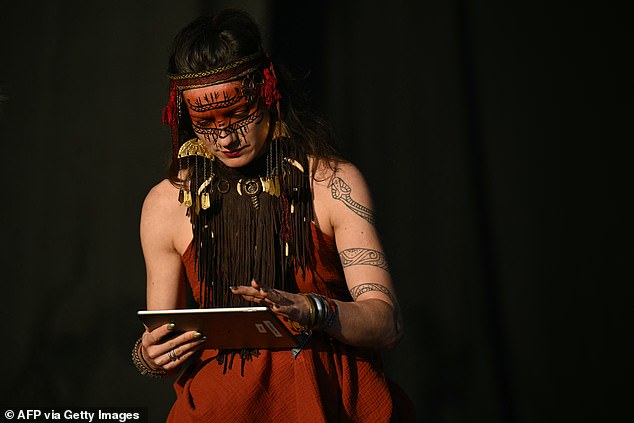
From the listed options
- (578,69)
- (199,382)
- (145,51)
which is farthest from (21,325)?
(578,69)

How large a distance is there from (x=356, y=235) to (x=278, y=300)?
1.34 feet

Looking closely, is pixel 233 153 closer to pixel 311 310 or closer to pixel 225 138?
pixel 225 138

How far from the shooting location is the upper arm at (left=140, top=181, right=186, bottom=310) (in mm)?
2061

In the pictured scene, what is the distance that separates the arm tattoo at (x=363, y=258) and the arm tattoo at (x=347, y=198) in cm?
8

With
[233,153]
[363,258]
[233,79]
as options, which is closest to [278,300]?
[363,258]

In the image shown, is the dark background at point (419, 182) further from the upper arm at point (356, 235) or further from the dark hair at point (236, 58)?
the upper arm at point (356, 235)

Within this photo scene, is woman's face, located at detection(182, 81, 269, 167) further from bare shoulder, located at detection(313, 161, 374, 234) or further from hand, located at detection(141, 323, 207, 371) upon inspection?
hand, located at detection(141, 323, 207, 371)

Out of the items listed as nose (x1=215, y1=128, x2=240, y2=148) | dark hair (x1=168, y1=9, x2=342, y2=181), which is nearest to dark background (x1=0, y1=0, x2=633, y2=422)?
dark hair (x1=168, y1=9, x2=342, y2=181)

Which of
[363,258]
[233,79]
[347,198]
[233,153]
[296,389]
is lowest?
[296,389]

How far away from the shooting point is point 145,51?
3.01 m

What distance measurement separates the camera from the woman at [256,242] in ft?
5.77

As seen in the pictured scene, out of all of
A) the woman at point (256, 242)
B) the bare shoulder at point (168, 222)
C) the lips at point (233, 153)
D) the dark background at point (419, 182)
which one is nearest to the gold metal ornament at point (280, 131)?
the woman at point (256, 242)

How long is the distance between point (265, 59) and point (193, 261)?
536mm

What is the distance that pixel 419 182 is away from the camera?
3031 mm
